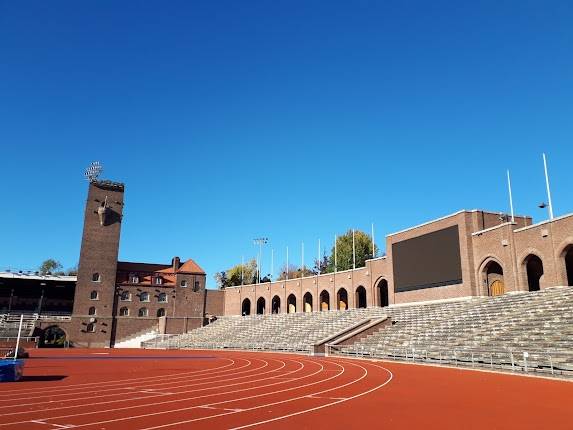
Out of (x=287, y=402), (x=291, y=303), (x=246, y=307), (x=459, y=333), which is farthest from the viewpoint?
(x=246, y=307)

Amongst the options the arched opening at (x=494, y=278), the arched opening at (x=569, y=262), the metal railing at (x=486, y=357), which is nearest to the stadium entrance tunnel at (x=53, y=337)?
the metal railing at (x=486, y=357)

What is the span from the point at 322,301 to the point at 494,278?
2920 cm

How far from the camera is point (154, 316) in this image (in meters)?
63.4

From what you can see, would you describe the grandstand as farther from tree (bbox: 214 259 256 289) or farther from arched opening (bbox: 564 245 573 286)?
tree (bbox: 214 259 256 289)

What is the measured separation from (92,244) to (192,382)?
49.9m

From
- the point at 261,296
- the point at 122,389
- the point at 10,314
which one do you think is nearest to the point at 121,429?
the point at 122,389

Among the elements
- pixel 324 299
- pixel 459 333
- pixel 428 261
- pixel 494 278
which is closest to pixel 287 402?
pixel 459 333

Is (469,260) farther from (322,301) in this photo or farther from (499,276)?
(322,301)

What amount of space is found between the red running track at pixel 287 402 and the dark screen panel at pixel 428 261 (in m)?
18.6

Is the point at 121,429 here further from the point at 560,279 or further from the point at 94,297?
the point at 94,297

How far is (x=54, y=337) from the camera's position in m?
59.9

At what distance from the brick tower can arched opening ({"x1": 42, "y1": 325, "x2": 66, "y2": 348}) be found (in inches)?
64.4

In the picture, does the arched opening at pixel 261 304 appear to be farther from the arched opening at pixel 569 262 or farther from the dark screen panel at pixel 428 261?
the arched opening at pixel 569 262

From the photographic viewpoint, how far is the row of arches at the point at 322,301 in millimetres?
52125
